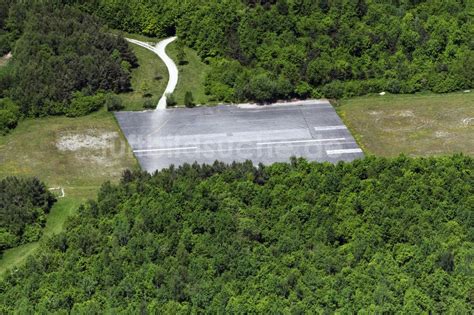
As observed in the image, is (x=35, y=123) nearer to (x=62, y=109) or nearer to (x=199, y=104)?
(x=62, y=109)

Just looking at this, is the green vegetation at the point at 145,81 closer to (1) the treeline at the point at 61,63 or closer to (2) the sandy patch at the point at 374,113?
(1) the treeline at the point at 61,63

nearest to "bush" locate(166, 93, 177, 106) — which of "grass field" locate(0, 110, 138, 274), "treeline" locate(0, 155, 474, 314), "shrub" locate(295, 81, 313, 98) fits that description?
"grass field" locate(0, 110, 138, 274)

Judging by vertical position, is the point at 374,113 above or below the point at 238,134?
below

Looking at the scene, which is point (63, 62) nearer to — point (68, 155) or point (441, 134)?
point (68, 155)

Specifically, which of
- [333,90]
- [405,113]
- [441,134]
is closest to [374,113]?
[405,113]

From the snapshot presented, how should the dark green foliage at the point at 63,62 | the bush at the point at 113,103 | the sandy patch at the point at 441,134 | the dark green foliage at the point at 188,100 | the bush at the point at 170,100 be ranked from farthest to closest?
1. the bush at the point at 170,100
2. the dark green foliage at the point at 188,100
3. the bush at the point at 113,103
4. the dark green foliage at the point at 63,62
5. the sandy patch at the point at 441,134

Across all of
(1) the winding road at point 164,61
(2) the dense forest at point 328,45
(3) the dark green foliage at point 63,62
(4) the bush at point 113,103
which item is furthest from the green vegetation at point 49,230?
(2) the dense forest at point 328,45

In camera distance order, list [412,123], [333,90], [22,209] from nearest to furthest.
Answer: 1. [22,209]
2. [412,123]
3. [333,90]

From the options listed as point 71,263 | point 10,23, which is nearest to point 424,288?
point 71,263
